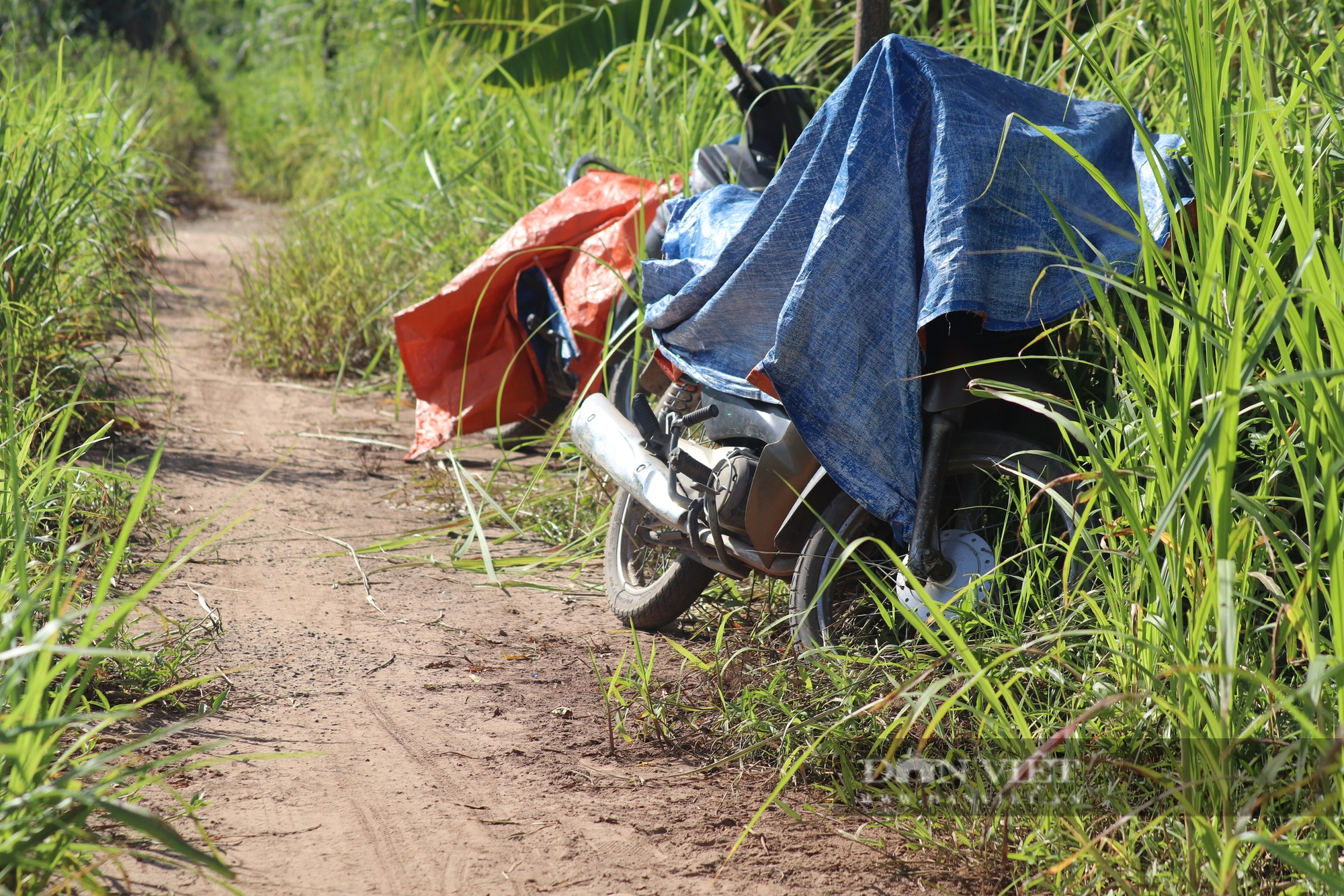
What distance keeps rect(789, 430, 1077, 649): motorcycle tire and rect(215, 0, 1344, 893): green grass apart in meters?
0.09

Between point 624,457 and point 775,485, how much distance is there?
0.55m

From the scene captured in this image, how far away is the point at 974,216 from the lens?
212 centimetres

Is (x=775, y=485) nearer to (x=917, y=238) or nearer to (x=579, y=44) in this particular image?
(x=917, y=238)

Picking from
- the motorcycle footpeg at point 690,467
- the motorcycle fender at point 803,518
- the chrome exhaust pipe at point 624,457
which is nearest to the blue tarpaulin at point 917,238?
the motorcycle fender at point 803,518

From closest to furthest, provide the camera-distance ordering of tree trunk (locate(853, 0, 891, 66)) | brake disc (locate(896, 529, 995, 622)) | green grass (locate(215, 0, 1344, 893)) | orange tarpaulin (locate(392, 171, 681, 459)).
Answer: green grass (locate(215, 0, 1344, 893))
brake disc (locate(896, 529, 995, 622))
tree trunk (locate(853, 0, 891, 66))
orange tarpaulin (locate(392, 171, 681, 459))

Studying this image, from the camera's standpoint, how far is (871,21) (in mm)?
3111

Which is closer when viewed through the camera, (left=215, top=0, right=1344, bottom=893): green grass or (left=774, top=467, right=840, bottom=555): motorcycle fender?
(left=215, top=0, right=1344, bottom=893): green grass

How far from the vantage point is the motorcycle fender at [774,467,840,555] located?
2379 mm

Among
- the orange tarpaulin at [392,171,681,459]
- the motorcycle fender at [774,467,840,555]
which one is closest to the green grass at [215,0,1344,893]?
the motorcycle fender at [774,467,840,555]

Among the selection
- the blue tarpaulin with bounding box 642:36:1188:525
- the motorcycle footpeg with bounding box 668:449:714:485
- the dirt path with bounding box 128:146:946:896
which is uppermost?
the blue tarpaulin with bounding box 642:36:1188:525

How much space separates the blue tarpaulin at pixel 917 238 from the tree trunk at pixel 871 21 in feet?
2.95

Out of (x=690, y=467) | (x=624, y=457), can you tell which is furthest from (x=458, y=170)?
(x=690, y=467)

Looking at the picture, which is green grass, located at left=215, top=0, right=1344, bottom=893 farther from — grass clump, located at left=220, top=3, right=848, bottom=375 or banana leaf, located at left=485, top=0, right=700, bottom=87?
banana leaf, located at left=485, top=0, right=700, bottom=87

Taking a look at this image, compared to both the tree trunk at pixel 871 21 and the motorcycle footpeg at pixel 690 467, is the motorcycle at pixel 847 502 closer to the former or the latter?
the motorcycle footpeg at pixel 690 467
